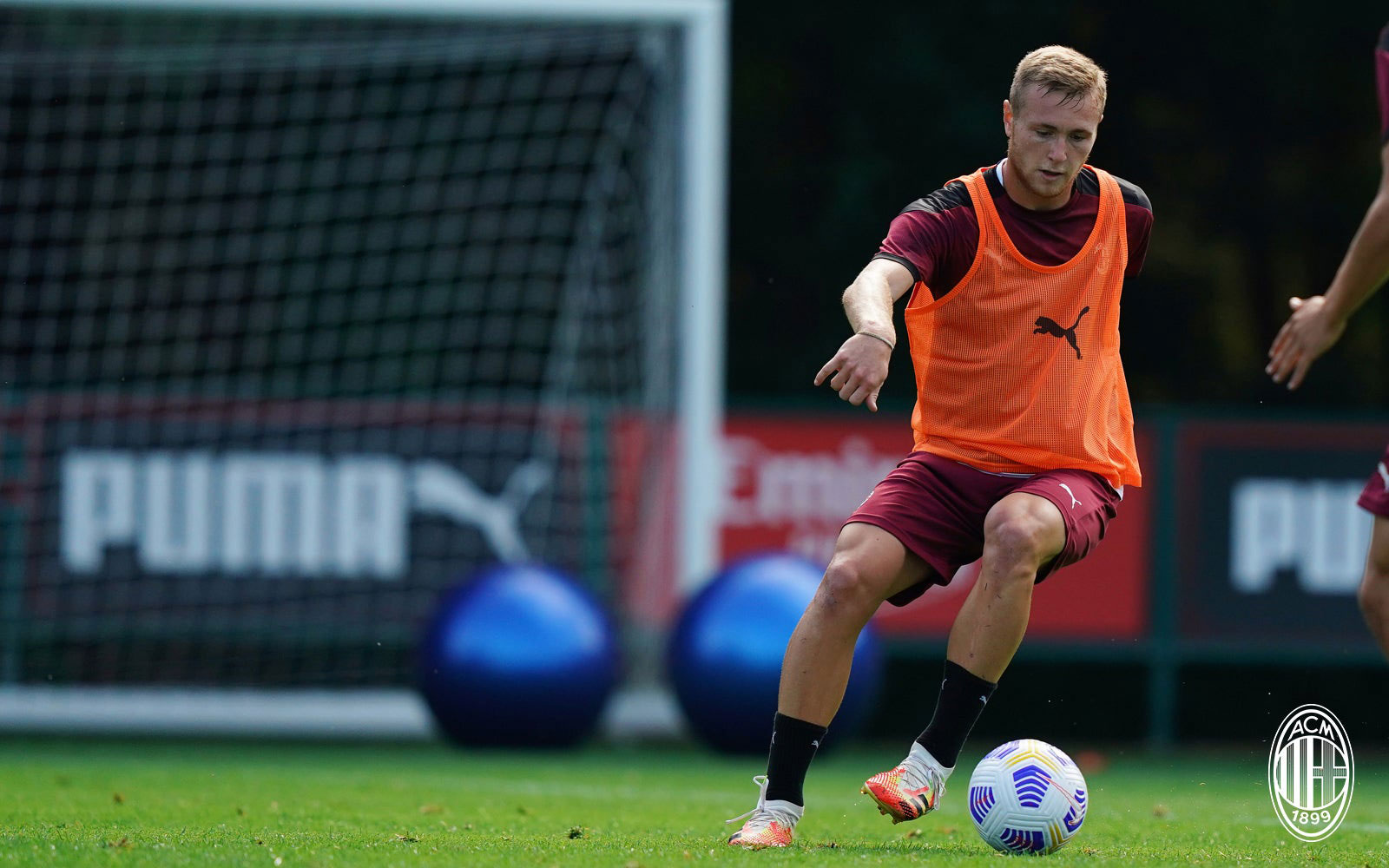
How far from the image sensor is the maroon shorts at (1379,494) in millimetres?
4574

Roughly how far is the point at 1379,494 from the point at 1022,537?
857 mm

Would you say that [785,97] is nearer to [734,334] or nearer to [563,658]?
[734,334]

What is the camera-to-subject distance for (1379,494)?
4.60 m

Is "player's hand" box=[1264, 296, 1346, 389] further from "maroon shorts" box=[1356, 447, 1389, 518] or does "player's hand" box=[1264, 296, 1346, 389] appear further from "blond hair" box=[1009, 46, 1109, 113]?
"blond hair" box=[1009, 46, 1109, 113]

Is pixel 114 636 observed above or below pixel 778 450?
below

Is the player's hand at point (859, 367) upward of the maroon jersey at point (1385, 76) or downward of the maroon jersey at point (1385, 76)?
downward

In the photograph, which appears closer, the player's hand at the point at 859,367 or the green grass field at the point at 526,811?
the player's hand at the point at 859,367

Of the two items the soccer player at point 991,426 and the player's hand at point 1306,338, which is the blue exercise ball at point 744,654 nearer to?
the soccer player at point 991,426

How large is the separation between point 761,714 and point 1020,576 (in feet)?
15.1

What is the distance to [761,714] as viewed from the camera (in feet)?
30.3

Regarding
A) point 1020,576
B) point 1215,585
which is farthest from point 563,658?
point 1020,576

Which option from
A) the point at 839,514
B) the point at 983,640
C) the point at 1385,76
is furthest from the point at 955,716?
the point at 839,514

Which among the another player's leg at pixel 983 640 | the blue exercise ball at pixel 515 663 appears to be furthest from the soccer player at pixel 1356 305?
the blue exercise ball at pixel 515 663

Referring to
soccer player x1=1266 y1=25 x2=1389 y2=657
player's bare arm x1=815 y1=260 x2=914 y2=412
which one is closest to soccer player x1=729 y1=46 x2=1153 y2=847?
player's bare arm x1=815 y1=260 x2=914 y2=412
